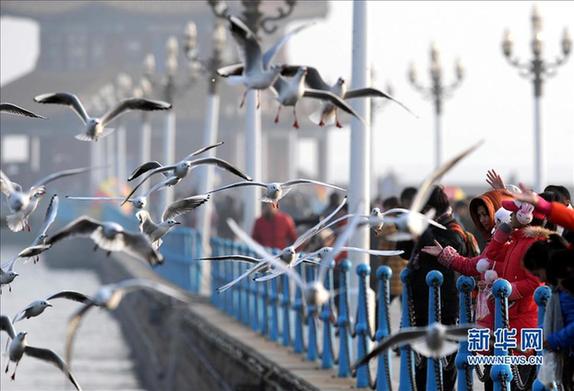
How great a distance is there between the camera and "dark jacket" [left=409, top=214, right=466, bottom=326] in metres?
9.38

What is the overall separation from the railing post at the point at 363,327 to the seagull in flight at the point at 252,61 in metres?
4.87

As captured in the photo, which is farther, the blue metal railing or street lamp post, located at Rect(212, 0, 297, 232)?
street lamp post, located at Rect(212, 0, 297, 232)

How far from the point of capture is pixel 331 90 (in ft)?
21.8

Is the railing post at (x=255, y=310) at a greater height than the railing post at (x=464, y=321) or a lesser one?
lesser

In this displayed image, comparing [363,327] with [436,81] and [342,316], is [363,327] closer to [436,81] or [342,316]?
[342,316]

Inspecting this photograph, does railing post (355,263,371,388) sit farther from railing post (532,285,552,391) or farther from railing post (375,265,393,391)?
railing post (532,285,552,391)

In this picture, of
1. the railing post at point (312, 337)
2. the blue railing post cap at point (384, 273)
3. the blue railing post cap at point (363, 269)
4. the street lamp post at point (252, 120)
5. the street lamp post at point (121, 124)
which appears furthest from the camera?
the street lamp post at point (121, 124)

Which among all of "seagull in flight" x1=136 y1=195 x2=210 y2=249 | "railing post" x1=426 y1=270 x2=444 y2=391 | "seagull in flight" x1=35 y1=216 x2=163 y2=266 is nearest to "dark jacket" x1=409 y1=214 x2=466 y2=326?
"railing post" x1=426 y1=270 x2=444 y2=391

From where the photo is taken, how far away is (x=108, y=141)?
2549 inches

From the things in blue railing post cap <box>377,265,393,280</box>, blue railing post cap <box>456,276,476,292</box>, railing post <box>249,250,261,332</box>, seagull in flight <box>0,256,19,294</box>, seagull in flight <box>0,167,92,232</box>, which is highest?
seagull in flight <box>0,167,92,232</box>

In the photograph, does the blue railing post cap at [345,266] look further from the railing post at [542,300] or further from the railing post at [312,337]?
the railing post at [542,300]

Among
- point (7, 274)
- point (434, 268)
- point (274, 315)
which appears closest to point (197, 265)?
point (274, 315)

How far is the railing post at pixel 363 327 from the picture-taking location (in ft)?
36.3

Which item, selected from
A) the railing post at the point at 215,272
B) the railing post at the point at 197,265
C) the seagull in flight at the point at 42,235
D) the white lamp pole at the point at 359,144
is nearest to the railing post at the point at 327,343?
the white lamp pole at the point at 359,144
